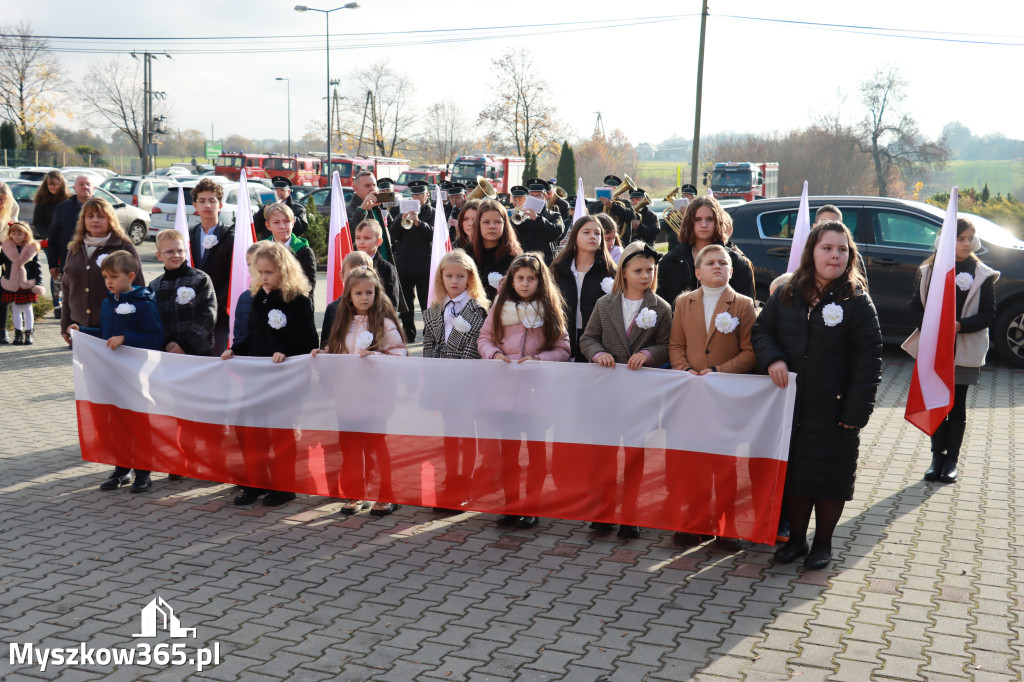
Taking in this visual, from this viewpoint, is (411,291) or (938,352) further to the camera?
(411,291)

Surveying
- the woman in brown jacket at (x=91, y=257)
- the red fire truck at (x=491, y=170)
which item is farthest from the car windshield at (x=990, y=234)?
the red fire truck at (x=491, y=170)

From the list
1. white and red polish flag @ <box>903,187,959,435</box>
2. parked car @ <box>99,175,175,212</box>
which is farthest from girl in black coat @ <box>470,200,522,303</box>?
parked car @ <box>99,175,175,212</box>

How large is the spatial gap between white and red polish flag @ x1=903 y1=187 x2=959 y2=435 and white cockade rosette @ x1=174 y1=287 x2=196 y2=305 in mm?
4817

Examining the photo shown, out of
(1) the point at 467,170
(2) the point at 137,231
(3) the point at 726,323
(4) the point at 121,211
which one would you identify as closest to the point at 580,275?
(3) the point at 726,323

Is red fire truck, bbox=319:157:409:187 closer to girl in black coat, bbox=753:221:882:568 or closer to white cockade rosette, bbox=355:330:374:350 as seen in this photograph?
white cockade rosette, bbox=355:330:374:350

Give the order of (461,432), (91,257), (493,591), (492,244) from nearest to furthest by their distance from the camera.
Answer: (493,591), (461,432), (492,244), (91,257)

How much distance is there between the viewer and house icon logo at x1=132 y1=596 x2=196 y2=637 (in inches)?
166

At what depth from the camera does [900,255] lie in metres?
10.6

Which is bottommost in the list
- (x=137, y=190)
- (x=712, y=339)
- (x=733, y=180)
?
(x=712, y=339)

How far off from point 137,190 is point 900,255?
24562mm

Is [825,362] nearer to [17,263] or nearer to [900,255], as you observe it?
[900,255]

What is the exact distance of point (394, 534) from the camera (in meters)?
5.55

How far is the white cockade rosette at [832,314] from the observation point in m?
4.77

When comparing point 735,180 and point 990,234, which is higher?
point 735,180
